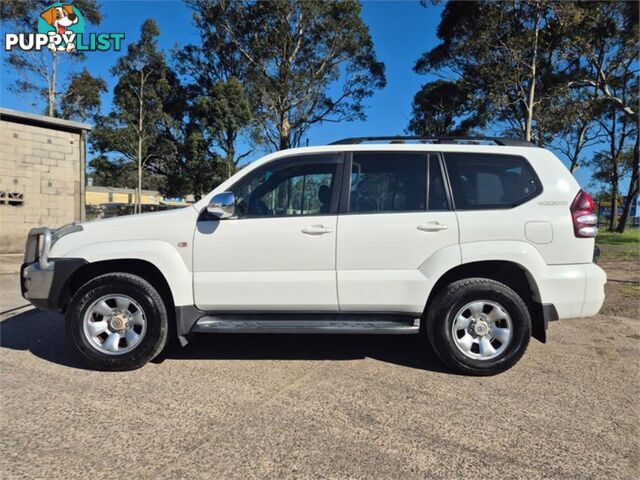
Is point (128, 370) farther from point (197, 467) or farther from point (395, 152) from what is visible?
point (395, 152)

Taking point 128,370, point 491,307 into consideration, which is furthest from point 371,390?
point 128,370

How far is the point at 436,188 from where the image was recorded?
13.3 ft

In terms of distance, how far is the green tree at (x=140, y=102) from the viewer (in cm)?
3406

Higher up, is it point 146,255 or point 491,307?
point 146,255

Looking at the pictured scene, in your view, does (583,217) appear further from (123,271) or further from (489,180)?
(123,271)

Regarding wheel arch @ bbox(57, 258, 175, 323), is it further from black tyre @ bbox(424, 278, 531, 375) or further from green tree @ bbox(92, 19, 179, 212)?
green tree @ bbox(92, 19, 179, 212)

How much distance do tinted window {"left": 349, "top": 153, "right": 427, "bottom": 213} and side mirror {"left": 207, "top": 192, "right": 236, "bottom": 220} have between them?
3.35ft

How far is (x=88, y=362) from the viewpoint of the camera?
3.94 m

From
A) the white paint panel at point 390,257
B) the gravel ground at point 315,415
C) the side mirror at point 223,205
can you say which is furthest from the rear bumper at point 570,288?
the side mirror at point 223,205

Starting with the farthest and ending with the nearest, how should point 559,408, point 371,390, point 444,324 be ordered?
point 444,324 < point 371,390 < point 559,408

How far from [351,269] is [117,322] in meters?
2.05

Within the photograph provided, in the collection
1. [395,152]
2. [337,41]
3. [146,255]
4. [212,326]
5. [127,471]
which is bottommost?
[127,471]

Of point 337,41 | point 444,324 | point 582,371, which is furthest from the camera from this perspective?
point 337,41

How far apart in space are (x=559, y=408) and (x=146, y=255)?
344 centimetres
